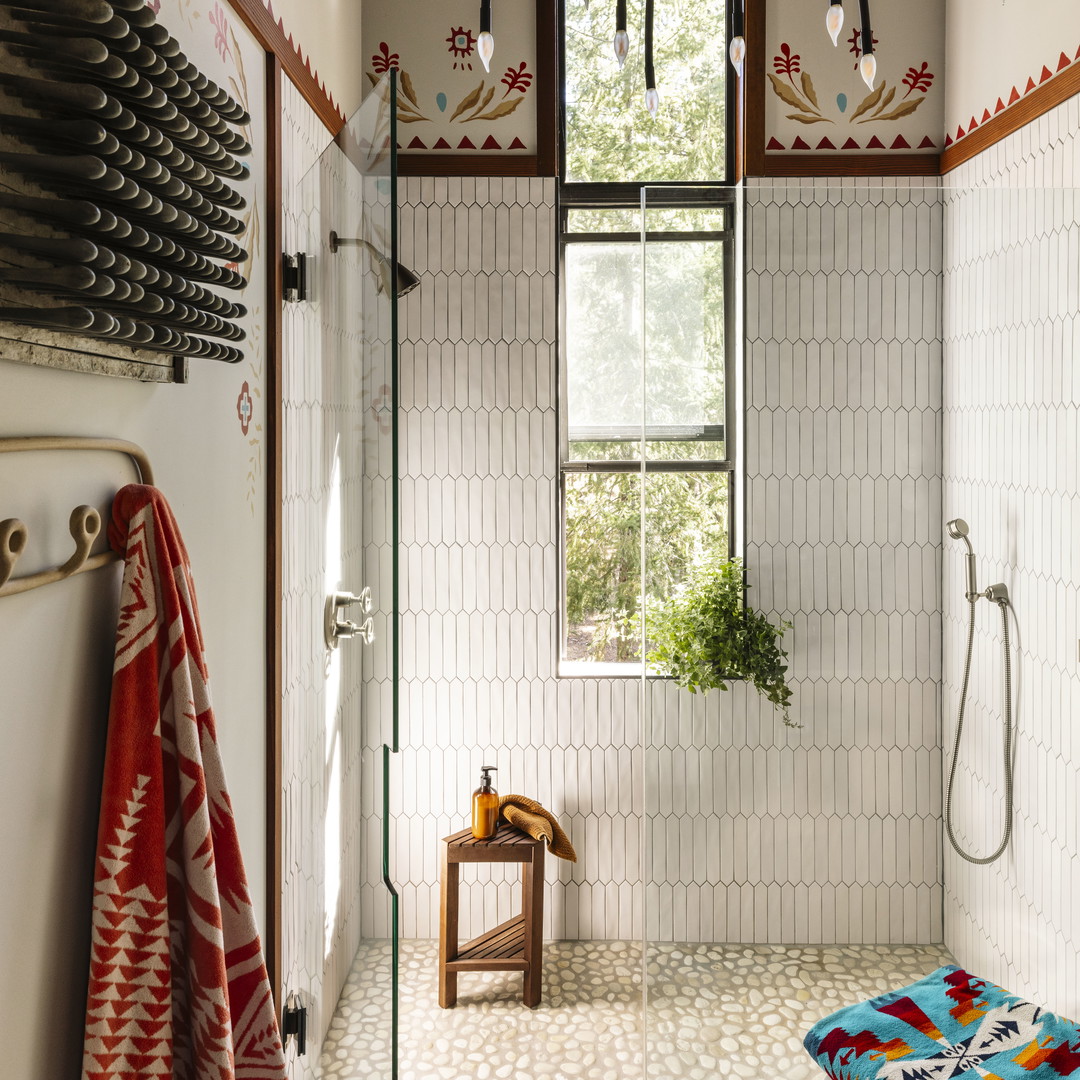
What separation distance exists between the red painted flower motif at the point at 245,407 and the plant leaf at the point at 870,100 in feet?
6.43

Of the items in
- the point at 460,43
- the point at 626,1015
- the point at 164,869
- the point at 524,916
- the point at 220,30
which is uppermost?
the point at 460,43

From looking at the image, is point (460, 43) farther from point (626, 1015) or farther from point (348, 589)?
point (626, 1015)

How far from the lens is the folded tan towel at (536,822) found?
226cm

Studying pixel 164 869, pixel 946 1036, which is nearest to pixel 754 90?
pixel 946 1036

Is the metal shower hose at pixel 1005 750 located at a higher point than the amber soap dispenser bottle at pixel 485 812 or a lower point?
higher

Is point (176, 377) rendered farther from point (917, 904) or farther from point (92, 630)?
point (917, 904)

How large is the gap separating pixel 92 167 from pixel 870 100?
2371 millimetres

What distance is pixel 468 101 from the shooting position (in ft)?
8.06

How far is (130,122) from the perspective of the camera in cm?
73

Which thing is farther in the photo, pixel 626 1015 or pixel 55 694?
pixel 626 1015

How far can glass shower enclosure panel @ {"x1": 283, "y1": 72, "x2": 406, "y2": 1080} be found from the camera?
125cm

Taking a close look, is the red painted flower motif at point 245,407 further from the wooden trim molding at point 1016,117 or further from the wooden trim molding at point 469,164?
the wooden trim molding at point 1016,117

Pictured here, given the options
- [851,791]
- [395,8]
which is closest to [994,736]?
[851,791]

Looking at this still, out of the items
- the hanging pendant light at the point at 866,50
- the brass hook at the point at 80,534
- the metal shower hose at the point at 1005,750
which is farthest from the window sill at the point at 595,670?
the brass hook at the point at 80,534
